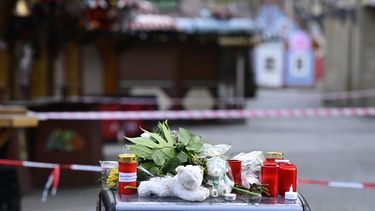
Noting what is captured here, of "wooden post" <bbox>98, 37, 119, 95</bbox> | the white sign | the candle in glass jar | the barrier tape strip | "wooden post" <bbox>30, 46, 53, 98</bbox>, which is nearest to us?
the candle in glass jar

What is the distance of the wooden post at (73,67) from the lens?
20484mm

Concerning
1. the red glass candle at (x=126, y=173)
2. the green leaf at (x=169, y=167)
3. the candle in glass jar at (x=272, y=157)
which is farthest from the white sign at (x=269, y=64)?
the red glass candle at (x=126, y=173)

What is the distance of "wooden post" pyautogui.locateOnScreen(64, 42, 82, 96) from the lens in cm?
2048

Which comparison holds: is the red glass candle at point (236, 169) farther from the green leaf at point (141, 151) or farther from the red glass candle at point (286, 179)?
the green leaf at point (141, 151)

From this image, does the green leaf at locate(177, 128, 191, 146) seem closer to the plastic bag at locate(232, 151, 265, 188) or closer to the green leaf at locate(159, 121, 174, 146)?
the green leaf at locate(159, 121, 174, 146)

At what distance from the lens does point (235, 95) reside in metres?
23.1

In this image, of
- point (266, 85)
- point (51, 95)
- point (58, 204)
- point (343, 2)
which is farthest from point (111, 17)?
point (266, 85)

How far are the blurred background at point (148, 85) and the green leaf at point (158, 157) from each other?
13.5 ft

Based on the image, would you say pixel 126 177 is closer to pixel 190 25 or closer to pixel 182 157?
pixel 182 157

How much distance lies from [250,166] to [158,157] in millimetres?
472

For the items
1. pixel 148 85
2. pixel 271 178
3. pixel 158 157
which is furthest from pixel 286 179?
pixel 148 85

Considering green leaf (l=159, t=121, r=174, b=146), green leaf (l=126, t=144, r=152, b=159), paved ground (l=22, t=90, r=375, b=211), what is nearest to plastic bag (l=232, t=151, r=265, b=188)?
green leaf (l=159, t=121, r=174, b=146)

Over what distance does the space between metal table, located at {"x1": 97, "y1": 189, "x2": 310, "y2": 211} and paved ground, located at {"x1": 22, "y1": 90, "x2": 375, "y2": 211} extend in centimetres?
181

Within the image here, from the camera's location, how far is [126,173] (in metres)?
3.73
